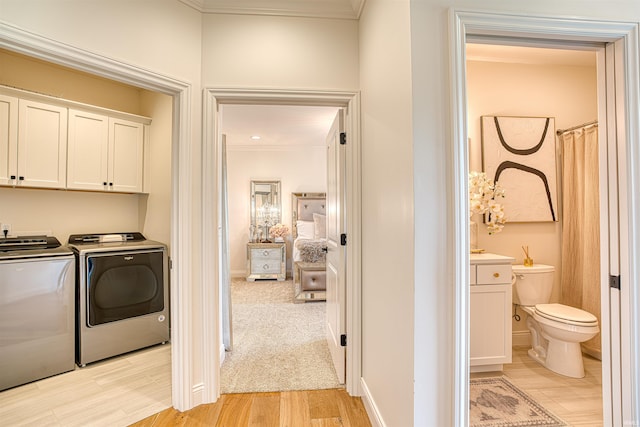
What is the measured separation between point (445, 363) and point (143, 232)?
10.5ft

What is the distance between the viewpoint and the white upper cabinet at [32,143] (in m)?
2.23

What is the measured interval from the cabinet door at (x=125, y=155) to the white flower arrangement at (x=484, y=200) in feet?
10.8

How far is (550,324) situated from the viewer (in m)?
2.12

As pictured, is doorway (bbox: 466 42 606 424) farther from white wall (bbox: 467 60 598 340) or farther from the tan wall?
the tan wall

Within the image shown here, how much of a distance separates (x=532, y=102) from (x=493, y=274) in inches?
69.4

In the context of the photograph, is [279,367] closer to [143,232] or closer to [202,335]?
[202,335]

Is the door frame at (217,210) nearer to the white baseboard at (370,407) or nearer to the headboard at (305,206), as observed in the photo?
the white baseboard at (370,407)

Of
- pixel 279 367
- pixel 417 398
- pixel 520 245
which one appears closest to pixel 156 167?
pixel 279 367

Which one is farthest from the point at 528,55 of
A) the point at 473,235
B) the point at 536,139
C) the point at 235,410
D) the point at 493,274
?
the point at 235,410

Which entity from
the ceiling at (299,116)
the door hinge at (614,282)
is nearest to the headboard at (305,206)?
the ceiling at (299,116)

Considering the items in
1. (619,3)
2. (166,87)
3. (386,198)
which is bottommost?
(386,198)

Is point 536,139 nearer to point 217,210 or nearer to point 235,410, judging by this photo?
point 217,210

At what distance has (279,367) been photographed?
2.26 meters

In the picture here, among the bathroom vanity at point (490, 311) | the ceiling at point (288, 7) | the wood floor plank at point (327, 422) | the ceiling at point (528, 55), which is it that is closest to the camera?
the wood floor plank at point (327, 422)
